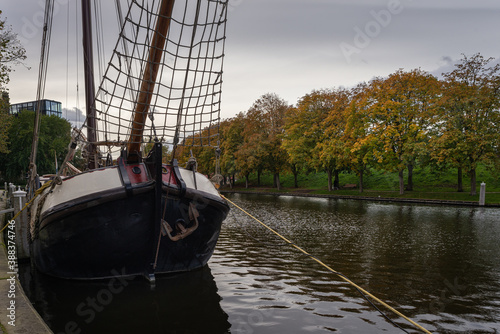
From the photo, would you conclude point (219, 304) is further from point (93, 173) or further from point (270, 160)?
point (270, 160)

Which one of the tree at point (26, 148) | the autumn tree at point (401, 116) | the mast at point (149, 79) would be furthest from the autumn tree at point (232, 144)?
the mast at point (149, 79)

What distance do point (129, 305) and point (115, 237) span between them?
4.40 feet

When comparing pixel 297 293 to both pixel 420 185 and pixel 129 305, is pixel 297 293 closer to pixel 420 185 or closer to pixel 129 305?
pixel 129 305

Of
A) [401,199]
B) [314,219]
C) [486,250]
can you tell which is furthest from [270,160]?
[486,250]

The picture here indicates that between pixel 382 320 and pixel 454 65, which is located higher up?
pixel 454 65

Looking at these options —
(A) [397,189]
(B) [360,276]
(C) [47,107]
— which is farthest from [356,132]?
(C) [47,107]

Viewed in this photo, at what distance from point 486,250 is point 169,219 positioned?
980 cm

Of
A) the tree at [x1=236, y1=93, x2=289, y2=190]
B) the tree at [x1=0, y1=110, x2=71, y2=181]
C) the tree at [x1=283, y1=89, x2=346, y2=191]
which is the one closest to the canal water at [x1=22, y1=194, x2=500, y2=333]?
the tree at [x1=283, y1=89, x2=346, y2=191]

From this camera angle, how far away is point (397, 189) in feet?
124

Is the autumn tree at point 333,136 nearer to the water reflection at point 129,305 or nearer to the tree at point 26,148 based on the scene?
the water reflection at point 129,305

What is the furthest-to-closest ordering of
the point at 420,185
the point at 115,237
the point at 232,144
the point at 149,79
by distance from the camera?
the point at 232,144
the point at 420,185
the point at 115,237
the point at 149,79

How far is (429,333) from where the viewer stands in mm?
5406

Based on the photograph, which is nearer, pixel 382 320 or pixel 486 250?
pixel 382 320

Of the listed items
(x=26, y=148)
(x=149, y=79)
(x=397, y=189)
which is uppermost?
(x=26, y=148)
